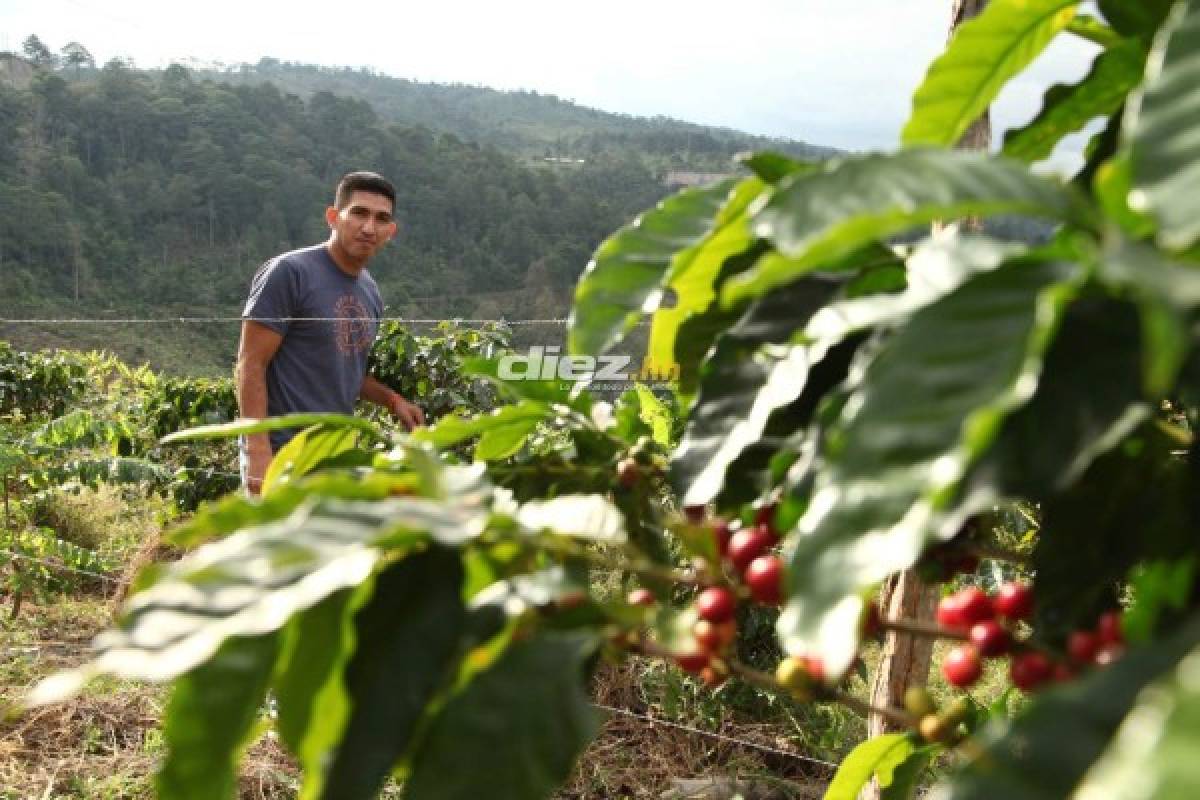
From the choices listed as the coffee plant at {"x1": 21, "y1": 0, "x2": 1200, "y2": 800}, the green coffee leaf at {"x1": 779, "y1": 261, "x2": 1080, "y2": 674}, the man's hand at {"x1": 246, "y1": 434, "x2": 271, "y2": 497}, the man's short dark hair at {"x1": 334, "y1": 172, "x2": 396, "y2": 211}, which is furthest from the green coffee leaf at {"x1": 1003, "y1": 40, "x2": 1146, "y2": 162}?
the man's short dark hair at {"x1": 334, "y1": 172, "x2": 396, "y2": 211}

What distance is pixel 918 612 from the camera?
1.11 meters

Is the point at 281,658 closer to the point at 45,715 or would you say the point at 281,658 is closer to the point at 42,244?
the point at 45,715

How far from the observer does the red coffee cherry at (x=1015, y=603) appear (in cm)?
49

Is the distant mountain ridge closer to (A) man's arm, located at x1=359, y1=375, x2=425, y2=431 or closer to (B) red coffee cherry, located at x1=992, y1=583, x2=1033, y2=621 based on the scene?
(A) man's arm, located at x1=359, y1=375, x2=425, y2=431

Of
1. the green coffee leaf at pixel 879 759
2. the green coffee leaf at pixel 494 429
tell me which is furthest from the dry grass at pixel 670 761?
the green coffee leaf at pixel 494 429

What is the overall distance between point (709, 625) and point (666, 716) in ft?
10.7

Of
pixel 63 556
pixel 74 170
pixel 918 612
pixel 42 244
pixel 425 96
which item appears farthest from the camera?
pixel 425 96

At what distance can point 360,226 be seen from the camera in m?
3.09

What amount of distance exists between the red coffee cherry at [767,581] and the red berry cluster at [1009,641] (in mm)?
81

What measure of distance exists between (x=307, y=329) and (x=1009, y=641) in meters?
2.67

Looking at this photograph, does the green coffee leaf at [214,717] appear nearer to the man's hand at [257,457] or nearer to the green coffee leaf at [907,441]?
the green coffee leaf at [907,441]

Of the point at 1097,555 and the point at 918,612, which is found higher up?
the point at 1097,555

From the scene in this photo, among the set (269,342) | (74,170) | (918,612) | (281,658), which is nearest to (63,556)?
(269,342)

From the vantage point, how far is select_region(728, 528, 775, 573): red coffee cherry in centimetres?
55
